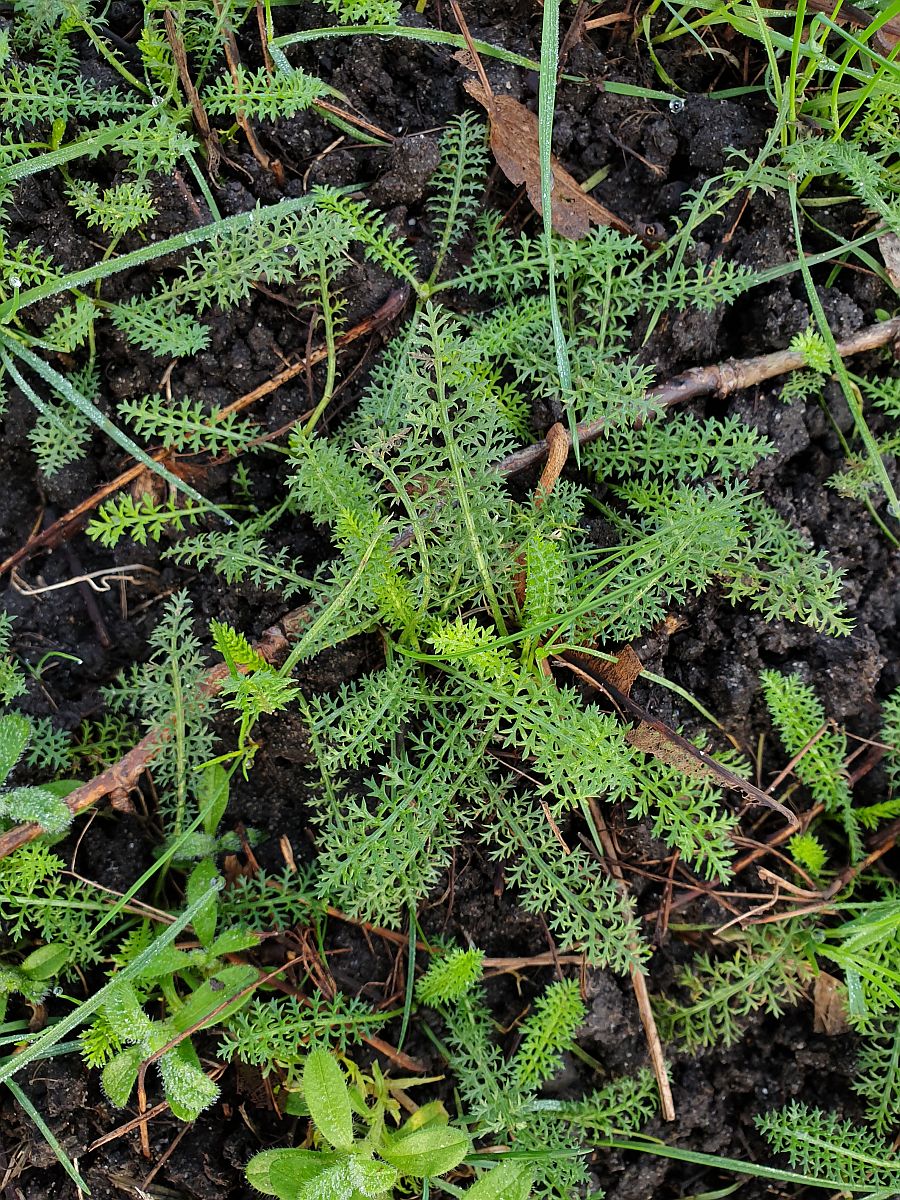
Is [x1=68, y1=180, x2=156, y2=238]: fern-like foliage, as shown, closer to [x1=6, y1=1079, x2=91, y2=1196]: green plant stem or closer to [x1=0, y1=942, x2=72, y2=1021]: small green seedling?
[x1=0, y1=942, x2=72, y2=1021]: small green seedling

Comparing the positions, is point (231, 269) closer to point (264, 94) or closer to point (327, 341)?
point (327, 341)

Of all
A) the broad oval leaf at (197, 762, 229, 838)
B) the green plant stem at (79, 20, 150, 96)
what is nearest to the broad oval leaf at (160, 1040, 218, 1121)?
the broad oval leaf at (197, 762, 229, 838)

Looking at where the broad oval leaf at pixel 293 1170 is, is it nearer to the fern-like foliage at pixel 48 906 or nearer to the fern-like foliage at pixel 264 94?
the fern-like foliage at pixel 48 906

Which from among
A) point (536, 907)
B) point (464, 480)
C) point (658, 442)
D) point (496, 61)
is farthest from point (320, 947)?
point (496, 61)

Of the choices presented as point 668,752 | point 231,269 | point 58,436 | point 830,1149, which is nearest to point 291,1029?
point 668,752

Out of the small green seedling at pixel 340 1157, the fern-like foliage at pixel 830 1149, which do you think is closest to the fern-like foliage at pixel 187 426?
the small green seedling at pixel 340 1157

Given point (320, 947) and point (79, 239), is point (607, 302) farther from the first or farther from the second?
point (320, 947)
